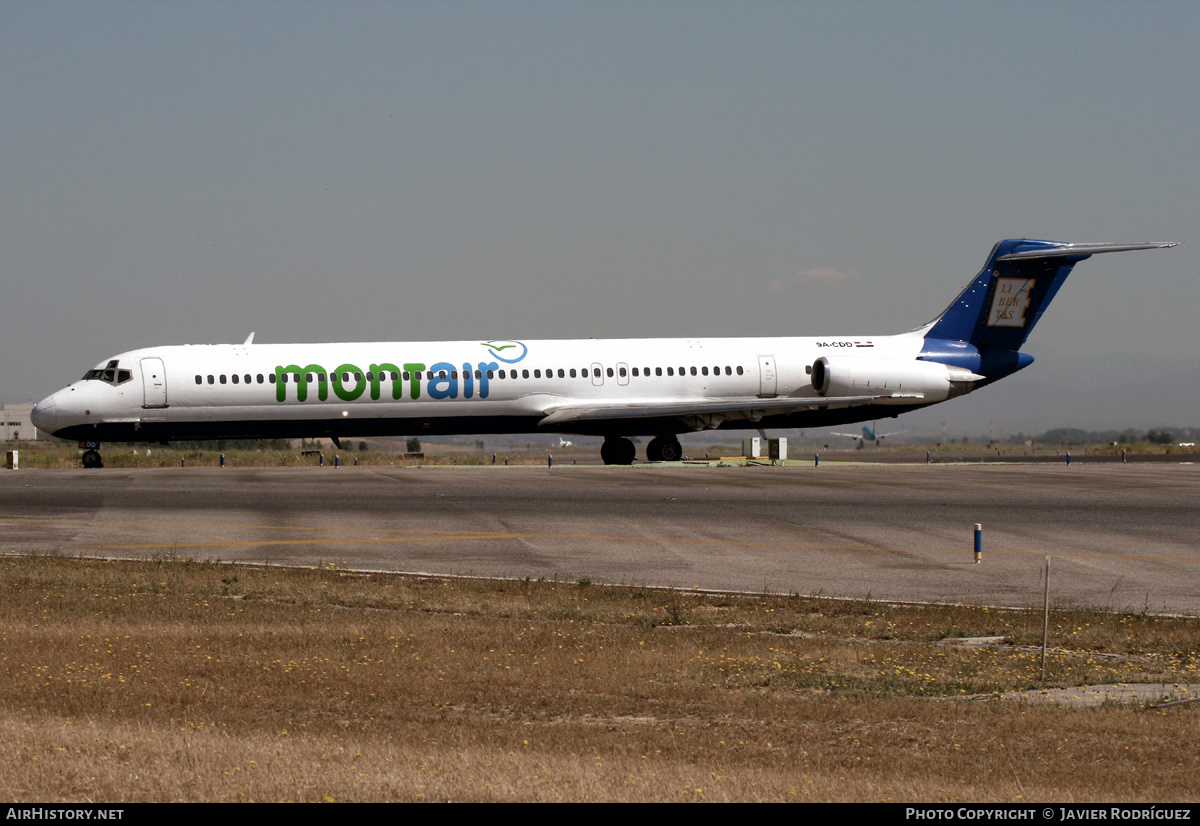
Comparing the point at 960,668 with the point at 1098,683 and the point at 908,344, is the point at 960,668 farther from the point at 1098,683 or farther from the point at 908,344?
the point at 908,344

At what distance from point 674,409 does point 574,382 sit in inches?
150

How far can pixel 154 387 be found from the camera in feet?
135

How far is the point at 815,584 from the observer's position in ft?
59.6

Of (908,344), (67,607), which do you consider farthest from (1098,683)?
(908,344)

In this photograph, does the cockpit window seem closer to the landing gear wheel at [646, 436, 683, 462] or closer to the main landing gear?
Answer: the main landing gear

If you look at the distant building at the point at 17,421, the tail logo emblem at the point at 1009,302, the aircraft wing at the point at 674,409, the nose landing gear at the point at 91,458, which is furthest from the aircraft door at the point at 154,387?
the distant building at the point at 17,421

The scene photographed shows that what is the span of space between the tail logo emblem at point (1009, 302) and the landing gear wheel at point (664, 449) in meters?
13.7

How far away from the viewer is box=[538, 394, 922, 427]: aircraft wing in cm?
4362

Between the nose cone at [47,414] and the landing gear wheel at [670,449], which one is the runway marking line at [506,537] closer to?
the nose cone at [47,414]

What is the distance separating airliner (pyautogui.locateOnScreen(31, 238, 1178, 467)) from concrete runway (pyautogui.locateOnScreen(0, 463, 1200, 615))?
3.86 metres

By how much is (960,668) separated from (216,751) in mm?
7542

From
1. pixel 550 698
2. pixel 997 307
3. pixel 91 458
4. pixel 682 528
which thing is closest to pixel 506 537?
pixel 682 528

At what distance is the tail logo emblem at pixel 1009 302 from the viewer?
156ft

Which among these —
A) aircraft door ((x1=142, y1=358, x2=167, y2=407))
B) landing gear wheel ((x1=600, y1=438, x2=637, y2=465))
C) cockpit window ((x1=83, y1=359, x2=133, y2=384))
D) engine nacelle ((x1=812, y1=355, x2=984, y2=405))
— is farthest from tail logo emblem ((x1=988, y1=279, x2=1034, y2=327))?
cockpit window ((x1=83, y1=359, x2=133, y2=384))
